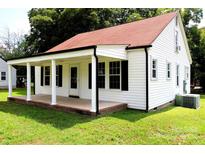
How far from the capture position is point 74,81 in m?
13.7

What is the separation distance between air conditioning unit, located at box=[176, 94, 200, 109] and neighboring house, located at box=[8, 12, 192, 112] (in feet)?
1.72

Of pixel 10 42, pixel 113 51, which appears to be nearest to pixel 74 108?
pixel 113 51

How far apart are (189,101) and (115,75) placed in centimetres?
453

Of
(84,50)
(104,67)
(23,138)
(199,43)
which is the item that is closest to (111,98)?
(104,67)

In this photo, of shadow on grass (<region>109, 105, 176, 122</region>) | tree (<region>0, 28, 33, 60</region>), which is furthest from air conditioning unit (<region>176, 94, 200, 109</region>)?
tree (<region>0, 28, 33, 60</region>)

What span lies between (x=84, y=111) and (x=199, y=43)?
20.2 meters

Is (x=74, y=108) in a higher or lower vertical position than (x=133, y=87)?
lower

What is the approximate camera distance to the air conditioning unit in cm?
1203

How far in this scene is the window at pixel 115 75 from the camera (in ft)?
36.7

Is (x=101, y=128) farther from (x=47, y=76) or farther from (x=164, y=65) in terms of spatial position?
(x=47, y=76)

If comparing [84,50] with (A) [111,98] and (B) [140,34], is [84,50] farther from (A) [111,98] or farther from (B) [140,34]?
(B) [140,34]

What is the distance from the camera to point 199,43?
80.9 feet

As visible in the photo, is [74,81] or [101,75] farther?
[74,81]

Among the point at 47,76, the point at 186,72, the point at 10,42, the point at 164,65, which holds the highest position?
the point at 10,42
